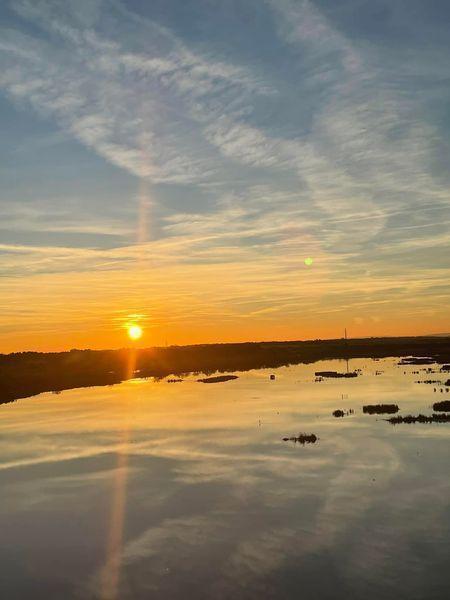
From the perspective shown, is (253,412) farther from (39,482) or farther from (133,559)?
(133,559)

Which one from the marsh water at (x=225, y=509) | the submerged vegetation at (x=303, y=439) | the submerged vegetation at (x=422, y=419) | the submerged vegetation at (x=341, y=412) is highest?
the submerged vegetation at (x=341, y=412)

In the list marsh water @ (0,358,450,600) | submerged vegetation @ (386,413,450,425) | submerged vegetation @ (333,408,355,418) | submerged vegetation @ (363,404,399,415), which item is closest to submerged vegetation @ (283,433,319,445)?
marsh water @ (0,358,450,600)

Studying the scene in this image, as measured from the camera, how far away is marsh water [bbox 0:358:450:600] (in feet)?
57.8

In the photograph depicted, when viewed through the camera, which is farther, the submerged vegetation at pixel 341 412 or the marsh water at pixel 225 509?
the submerged vegetation at pixel 341 412

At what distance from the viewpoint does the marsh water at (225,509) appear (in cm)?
1762

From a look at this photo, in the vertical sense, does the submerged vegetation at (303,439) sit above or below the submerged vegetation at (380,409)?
below

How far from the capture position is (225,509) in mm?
24469

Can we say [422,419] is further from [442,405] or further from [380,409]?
[442,405]

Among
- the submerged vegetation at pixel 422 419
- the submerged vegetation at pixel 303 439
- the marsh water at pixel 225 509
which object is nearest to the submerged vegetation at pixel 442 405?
the marsh water at pixel 225 509

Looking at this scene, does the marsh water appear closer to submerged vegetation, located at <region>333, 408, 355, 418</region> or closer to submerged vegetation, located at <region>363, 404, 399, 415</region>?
submerged vegetation, located at <region>333, 408, 355, 418</region>

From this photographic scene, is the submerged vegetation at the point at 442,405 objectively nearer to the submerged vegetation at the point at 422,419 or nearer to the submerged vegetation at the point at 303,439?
the submerged vegetation at the point at 422,419

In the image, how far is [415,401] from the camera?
2185 inches

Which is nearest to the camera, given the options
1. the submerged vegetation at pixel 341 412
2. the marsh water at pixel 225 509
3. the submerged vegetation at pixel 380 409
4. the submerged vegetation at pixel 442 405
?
the marsh water at pixel 225 509

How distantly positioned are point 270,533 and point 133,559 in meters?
5.04
